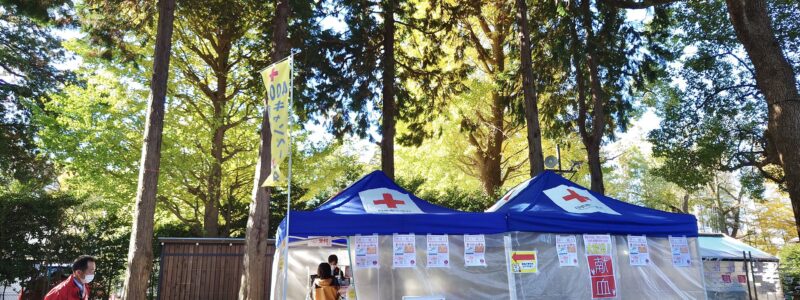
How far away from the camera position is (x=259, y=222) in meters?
10.2

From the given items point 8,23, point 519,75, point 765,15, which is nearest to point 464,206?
point 519,75

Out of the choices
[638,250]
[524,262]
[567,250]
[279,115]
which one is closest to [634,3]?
[638,250]

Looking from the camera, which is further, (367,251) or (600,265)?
(600,265)

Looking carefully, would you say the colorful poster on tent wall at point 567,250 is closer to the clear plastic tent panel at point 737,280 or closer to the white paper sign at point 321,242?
the white paper sign at point 321,242

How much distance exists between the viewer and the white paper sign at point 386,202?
855 cm

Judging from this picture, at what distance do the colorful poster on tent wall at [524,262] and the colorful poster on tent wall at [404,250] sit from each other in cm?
150

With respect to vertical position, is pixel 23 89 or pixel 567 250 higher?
pixel 23 89

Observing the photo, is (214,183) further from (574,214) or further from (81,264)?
(574,214)

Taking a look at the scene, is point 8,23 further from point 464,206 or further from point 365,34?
point 464,206

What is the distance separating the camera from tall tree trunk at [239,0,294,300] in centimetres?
980

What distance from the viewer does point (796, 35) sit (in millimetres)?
15602

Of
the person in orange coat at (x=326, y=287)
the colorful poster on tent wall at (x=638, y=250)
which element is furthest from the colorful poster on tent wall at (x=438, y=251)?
the colorful poster on tent wall at (x=638, y=250)

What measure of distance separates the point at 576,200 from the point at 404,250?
3115 mm

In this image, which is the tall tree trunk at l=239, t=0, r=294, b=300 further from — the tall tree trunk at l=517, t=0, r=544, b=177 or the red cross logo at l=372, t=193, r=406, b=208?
the tall tree trunk at l=517, t=0, r=544, b=177
